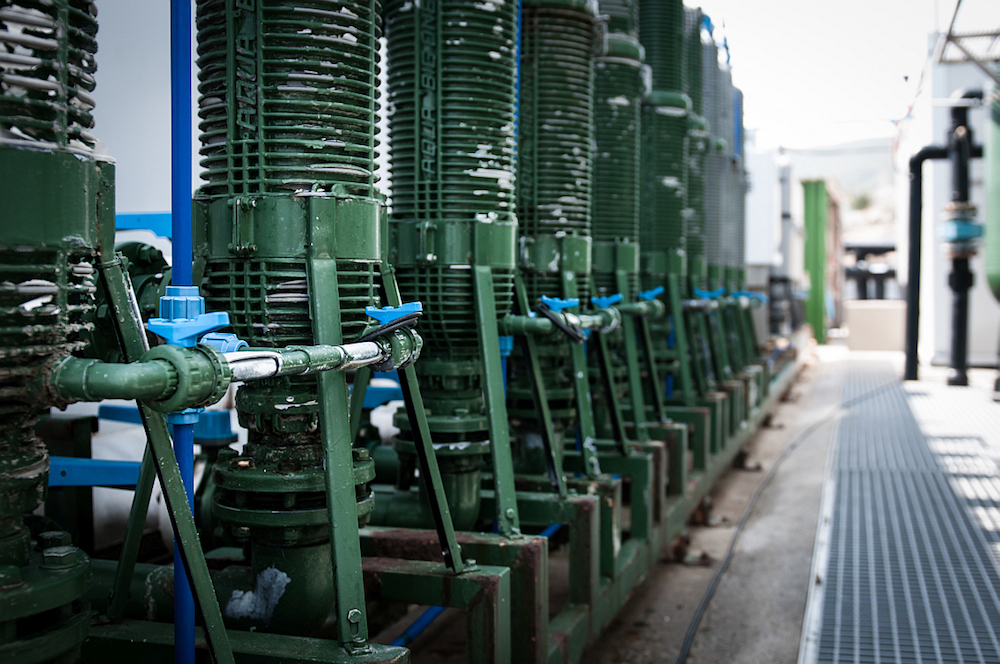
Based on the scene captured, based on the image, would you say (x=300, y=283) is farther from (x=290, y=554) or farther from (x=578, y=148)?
(x=578, y=148)

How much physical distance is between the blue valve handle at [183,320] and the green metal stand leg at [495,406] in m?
1.64

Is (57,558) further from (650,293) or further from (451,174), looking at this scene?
(650,293)

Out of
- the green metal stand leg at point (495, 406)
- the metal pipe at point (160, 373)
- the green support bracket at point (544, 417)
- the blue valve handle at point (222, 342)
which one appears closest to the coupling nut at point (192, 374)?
the metal pipe at point (160, 373)

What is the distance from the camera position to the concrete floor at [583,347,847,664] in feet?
14.7

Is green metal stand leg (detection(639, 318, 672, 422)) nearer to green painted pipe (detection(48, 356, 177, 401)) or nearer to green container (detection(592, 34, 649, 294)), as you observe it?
green container (detection(592, 34, 649, 294))

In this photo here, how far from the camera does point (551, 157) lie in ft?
15.3

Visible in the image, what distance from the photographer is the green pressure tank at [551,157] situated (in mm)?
4613

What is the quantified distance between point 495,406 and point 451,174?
0.95m

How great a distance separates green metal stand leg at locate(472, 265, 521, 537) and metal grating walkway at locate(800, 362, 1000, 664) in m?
1.26

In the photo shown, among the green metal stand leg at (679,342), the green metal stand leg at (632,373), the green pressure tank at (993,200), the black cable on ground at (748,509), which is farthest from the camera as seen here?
the green pressure tank at (993,200)

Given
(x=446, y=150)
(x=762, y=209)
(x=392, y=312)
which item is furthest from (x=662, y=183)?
(x=762, y=209)

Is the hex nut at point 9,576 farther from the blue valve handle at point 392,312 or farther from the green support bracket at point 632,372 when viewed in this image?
the green support bracket at point 632,372

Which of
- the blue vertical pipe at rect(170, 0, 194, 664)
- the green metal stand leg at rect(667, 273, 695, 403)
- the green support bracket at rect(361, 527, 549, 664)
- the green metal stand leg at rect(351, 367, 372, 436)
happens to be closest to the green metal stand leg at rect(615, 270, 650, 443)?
the green metal stand leg at rect(667, 273, 695, 403)

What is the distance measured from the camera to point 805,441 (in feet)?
33.1
